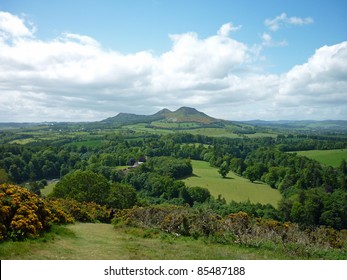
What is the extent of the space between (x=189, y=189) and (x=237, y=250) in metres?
64.9

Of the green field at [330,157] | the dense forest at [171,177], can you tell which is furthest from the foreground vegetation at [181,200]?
the green field at [330,157]

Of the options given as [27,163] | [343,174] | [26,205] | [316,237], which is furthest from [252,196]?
[27,163]

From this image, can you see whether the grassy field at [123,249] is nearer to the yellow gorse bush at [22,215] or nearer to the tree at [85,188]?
the yellow gorse bush at [22,215]

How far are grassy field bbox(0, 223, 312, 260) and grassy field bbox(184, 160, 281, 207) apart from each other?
6000cm

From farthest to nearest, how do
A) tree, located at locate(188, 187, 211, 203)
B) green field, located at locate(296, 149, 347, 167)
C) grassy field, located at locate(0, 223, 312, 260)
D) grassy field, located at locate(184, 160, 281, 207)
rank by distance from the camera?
1. green field, located at locate(296, 149, 347, 167)
2. grassy field, located at locate(184, 160, 281, 207)
3. tree, located at locate(188, 187, 211, 203)
4. grassy field, located at locate(0, 223, 312, 260)

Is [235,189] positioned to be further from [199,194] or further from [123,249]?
[123,249]

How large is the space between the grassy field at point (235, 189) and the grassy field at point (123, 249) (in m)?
60.0

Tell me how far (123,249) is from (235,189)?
7210 cm

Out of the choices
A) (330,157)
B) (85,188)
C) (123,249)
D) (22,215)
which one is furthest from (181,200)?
(330,157)

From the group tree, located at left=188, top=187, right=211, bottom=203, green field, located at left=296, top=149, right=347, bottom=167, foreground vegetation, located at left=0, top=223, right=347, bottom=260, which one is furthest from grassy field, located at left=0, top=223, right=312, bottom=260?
green field, located at left=296, top=149, right=347, bottom=167

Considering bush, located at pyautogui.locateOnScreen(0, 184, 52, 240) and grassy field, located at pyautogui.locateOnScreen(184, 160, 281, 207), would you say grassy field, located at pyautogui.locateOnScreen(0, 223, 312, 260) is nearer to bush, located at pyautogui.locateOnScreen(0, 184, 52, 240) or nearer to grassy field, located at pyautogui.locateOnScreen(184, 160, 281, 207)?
bush, located at pyautogui.locateOnScreen(0, 184, 52, 240)

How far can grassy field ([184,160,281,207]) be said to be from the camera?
76606 millimetres

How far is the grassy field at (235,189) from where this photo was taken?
251 ft

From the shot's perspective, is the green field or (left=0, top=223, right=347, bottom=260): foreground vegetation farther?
the green field
